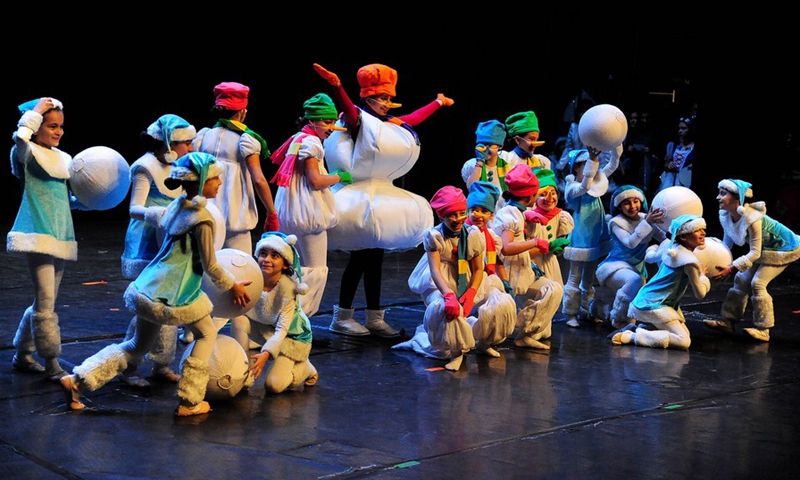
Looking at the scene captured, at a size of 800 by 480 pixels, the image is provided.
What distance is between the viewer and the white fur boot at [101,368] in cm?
431

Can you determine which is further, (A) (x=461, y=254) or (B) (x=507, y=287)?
(B) (x=507, y=287)

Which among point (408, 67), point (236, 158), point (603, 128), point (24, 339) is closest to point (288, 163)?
point (236, 158)

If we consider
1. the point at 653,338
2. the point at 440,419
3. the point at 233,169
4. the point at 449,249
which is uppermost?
the point at 233,169

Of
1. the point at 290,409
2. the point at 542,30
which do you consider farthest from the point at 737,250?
→ the point at 290,409

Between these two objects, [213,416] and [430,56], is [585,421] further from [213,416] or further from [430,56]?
[430,56]

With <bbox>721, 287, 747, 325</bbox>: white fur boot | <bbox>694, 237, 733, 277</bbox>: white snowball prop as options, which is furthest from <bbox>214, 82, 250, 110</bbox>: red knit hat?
<bbox>721, 287, 747, 325</bbox>: white fur boot

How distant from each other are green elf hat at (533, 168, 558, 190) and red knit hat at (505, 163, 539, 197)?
0.26 metres

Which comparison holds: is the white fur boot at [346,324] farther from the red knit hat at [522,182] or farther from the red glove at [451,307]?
the red knit hat at [522,182]

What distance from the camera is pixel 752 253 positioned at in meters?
6.68

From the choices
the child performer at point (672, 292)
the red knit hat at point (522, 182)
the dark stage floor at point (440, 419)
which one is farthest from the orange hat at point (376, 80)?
the child performer at point (672, 292)

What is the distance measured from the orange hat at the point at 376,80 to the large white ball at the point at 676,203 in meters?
1.93

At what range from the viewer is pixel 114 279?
26.2 feet

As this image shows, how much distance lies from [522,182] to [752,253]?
1644 millimetres

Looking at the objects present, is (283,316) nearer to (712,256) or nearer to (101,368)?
(101,368)
